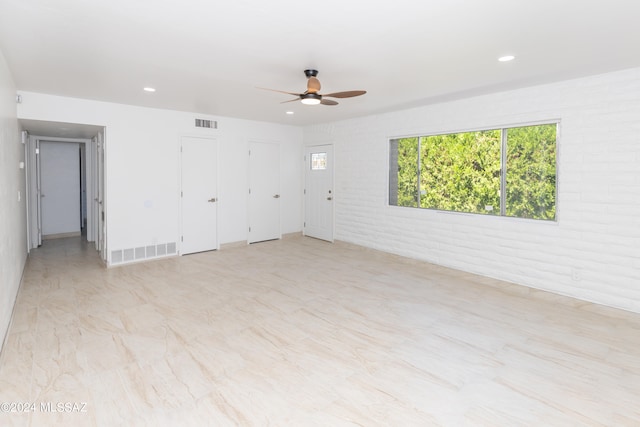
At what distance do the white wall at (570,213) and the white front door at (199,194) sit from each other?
3.61 metres

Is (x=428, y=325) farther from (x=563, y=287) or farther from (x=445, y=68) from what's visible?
(x=445, y=68)

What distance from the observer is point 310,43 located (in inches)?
116

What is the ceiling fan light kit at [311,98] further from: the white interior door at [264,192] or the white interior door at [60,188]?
the white interior door at [60,188]

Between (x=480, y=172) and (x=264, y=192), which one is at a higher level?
(x=480, y=172)

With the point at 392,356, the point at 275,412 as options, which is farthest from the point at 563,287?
the point at 275,412

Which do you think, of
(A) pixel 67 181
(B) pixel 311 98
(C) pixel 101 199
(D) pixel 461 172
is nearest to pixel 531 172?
(D) pixel 461 172

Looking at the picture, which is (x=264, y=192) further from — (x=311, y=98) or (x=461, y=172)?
(x=311, y=98)

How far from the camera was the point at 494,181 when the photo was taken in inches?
190

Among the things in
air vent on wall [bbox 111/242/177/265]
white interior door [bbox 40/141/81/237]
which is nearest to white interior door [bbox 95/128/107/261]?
air vent on wall [bbox 111/242/177/265]

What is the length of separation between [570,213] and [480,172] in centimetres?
128

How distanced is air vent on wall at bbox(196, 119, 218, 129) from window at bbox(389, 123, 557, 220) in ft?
10.9

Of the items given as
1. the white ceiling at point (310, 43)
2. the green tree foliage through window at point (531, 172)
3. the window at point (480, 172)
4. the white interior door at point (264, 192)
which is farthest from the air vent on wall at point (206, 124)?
the green tree foliage through window at point (531, 172)

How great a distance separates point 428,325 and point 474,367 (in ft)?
2.46

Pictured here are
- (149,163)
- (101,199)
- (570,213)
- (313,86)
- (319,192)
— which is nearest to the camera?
(313,86)
